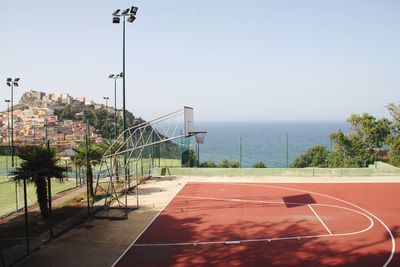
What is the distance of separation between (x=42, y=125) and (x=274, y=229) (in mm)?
52549

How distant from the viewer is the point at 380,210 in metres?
16.2

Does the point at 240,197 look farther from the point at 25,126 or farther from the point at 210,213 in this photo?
the point at 25,126

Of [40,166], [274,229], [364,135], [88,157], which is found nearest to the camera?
[274,229]

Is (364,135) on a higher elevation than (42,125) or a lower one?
lower

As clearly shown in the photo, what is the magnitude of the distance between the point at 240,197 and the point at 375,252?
8232 millimetres

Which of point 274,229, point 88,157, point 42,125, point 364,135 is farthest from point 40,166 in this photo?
point 42,125

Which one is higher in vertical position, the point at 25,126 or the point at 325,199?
the point at 25,126

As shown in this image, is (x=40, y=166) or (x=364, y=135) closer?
(x=40, y=166)

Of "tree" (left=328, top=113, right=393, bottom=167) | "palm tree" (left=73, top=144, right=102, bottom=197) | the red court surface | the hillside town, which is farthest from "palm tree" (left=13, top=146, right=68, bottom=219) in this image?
"tree" (left=328, top=113, right=393, bottom=167)

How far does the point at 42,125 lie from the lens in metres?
58.6

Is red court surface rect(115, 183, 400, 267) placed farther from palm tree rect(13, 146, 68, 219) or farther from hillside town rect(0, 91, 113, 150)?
hillside town rect(0, 91, 113, 150)

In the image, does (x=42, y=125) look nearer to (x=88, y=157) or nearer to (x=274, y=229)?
(x=88, y=157)

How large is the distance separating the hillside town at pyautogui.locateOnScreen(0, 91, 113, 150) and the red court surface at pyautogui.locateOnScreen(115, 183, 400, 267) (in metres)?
11.1

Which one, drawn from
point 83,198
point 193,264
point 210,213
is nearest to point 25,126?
point 83,198
